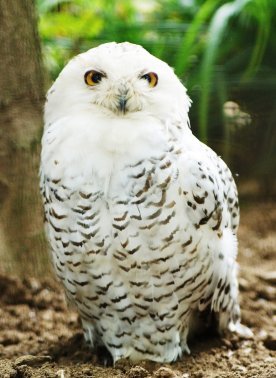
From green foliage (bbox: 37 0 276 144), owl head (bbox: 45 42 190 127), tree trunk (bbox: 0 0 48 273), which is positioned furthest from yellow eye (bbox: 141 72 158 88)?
Answer: green foliage (bbox: 37 0 276 144)

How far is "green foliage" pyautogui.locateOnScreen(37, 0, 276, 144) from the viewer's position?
12.1 feet

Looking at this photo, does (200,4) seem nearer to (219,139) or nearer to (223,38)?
(223,38)

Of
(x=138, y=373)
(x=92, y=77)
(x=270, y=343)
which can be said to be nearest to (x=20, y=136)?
(x=92, y=77)

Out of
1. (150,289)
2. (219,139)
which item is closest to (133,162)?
(150,289)

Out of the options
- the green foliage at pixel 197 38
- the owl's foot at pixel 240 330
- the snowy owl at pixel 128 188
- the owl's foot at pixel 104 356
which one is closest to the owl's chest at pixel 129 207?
the snowy owl at pixel 128 188

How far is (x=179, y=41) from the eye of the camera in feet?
12.9

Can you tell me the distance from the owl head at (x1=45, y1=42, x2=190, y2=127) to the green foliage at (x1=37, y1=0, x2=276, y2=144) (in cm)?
129

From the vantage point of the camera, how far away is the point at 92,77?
88.6 inches

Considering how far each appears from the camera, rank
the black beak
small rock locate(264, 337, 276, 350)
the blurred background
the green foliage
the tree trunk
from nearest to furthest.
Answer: the black beak → small rock locate(264, 337, 276, 350) → the tree trunk → the blurred background → the green foliage

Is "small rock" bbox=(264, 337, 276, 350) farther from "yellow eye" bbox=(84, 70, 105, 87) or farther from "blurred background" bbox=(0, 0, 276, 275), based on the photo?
"yellow eye" bbox=(84, 70, 105, 87)

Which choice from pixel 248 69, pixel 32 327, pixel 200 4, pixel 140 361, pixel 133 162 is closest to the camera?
pixel 133 162

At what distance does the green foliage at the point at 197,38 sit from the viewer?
145 inches

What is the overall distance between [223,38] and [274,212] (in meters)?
1.14

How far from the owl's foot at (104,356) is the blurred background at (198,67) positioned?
0.62 meters
